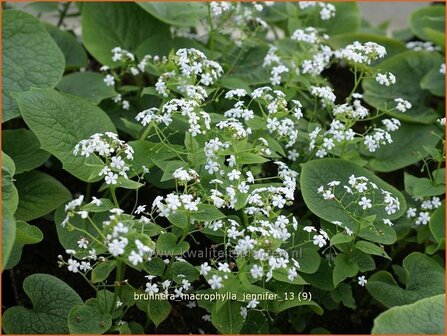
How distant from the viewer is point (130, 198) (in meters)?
2.23

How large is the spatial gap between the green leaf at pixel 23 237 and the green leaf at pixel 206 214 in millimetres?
360

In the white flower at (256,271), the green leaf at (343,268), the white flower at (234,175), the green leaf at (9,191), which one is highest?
the white flower at (234,175)

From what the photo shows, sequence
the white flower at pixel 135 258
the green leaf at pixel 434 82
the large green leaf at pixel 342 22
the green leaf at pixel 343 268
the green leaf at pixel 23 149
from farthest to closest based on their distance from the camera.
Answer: the large green leaf at pixel 342 22
the green leaf at pixel 434 82
the green leaf at pixel 23 149
the green leaf at pixel 343 268
the white flower at pixel 135 258

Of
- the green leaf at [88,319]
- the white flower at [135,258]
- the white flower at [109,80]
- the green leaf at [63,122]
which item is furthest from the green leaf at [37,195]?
the white flower at [135,258]

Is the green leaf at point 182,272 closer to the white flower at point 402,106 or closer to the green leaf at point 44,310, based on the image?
the green leaf at point 44,310

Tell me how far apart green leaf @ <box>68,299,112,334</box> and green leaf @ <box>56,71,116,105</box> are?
75 centimetres

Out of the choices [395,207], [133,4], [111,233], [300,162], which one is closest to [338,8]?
[133,4]

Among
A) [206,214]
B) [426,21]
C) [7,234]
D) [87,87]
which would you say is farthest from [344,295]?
[426,21]

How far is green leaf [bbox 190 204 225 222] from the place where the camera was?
4.99ft

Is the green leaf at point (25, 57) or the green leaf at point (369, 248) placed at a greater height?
the green leaf at point (25, 57)

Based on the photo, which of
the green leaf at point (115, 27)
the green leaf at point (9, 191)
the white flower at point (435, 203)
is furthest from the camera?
the green leaf at point (115, 27)

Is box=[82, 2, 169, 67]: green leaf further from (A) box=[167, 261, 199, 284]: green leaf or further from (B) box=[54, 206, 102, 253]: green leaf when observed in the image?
(A) box=[167, 261, 199, 284]: green leaf

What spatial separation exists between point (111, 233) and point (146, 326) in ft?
1.31

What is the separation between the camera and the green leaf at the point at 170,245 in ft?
5.12
